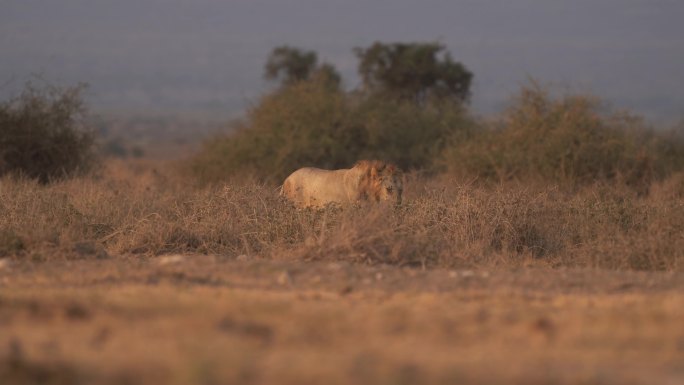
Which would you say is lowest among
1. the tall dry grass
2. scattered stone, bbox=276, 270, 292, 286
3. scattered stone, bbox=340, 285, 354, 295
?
the tall dry grass

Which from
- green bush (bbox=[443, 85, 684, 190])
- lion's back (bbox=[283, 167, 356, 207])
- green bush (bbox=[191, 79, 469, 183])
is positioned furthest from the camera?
green bush (bbox=[191, 79, 469, 183])

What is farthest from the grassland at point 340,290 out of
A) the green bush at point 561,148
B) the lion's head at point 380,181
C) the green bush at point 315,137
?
the green bush at point 315,137

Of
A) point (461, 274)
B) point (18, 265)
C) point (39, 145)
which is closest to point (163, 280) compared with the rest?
point (18, 265)

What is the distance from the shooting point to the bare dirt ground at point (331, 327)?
4.88m

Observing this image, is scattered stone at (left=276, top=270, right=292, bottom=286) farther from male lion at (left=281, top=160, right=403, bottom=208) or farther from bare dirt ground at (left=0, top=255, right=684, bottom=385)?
male lion at (left=281, top=160, right=403, bottom=208)

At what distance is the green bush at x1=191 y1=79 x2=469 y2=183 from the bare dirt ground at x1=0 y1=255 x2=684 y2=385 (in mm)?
15385

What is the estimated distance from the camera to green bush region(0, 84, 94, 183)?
21.8 metres

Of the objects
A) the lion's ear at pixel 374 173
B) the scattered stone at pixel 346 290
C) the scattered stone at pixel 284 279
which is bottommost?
the scattered stone at pixel 284 279

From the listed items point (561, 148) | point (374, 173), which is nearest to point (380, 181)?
point (374, 173)

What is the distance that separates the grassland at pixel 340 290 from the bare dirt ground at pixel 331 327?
0.7 inches

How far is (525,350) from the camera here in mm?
5441

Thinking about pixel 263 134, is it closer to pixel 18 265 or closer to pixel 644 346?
pixel 18 265

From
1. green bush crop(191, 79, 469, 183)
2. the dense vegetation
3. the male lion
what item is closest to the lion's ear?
the male lion

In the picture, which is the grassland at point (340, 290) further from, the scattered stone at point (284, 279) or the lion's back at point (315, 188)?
the lion's back at point (315, 188)
